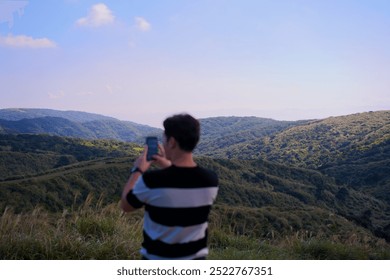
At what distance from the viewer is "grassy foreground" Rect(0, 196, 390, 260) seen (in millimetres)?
4496

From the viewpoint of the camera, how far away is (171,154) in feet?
8.66

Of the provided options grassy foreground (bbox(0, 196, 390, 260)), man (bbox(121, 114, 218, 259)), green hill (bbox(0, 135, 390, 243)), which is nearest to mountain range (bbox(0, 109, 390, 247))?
green hill (bbox(0, 135, 390, 243))

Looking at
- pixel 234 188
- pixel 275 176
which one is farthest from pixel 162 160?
pixel 275 176

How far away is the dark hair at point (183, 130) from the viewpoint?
8.47 feet

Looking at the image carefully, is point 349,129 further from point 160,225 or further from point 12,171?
point 160,225

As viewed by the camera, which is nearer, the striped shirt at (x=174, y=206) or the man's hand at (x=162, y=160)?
the striped shirt at (x=174, y=206)

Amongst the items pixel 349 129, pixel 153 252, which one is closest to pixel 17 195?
pixel 153 252

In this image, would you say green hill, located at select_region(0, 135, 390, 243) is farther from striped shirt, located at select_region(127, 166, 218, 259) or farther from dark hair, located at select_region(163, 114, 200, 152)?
dark hair, located at select_region(163, 114, 200, 152)

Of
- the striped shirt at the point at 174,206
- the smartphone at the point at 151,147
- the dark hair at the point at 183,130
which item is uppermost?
the dark hair at the point at 183,130

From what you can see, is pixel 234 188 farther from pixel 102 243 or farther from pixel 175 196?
pixel 175 196

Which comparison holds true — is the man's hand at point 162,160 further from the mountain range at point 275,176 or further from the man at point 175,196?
the mountain range at point 275,176

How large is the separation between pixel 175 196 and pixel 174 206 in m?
0.07

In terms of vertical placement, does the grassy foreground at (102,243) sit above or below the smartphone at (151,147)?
below

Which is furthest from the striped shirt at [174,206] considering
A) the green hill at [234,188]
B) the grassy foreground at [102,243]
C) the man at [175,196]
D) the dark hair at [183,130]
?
Result: the green hill at [234,188]
